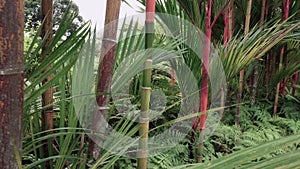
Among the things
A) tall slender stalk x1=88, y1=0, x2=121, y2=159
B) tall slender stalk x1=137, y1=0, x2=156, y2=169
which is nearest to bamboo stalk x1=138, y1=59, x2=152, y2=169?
tall slender stalk x1=137, y1=0, x2=156, y2=169

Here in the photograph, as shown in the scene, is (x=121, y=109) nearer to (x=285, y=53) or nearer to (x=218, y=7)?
(x=218, y=7)

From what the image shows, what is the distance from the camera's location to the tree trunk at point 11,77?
0.29m

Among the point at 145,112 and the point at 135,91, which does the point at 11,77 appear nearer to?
the point at 145,112

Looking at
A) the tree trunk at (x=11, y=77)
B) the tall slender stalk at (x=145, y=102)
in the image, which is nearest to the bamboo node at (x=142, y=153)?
the tall slender stalk at (x=145, y=102)

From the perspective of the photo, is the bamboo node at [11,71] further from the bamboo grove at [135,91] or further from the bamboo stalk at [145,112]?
the bamboo stalk at [145,112]

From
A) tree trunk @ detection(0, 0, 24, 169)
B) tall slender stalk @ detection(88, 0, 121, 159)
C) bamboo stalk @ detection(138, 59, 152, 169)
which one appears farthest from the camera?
tall slender stalk @ detection(88, 0, 121, 159)

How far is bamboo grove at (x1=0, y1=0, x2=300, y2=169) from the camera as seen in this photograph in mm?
310

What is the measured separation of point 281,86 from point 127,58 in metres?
1.53

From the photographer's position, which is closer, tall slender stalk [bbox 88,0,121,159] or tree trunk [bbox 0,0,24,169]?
tree trunk [bbox 0,0,24,169]

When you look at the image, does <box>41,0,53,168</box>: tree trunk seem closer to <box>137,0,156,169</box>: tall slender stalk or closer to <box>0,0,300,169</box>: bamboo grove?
<box>0,0,300,169</box>: bamboo grove

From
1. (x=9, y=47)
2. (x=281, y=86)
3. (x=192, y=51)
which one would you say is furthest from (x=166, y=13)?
(x=281, y=86)

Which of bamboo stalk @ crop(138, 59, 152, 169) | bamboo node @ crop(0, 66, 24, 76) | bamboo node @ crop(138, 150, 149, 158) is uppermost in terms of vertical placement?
bamboo node @ crop(0, 66, 24, 76)

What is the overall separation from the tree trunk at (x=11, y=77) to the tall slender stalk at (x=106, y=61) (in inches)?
9.6

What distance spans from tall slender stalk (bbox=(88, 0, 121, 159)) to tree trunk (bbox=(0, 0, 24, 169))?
245 millimetres
